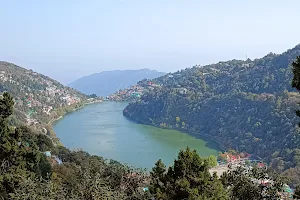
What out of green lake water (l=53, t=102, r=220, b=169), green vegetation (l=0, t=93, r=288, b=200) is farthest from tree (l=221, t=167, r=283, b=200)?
green lake water (l=53, t=102, r=220, b=169)

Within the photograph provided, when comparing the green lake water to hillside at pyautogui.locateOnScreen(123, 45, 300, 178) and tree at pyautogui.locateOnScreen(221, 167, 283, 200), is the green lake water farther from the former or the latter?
tree at pyautogui.locateOnScreen(221, 167, 283, 200)

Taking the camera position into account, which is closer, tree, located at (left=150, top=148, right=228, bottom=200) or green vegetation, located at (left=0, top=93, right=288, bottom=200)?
green vegetation, located at (left=0, top=93, right=288, bottom=200)

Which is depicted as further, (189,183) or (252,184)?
(189,183)

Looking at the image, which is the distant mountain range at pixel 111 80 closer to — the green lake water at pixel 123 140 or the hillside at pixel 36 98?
the hillside at pixel 36 98

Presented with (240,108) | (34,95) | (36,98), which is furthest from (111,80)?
(240,108)

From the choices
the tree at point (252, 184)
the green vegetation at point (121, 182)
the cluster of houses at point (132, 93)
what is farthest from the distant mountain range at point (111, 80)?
the tree at point (252, 184)

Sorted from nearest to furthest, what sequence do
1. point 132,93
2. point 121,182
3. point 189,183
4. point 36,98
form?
point 189,183, point 121,182, point 36,98, point 132,93

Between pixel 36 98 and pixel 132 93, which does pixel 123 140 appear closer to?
pixel 36 98
